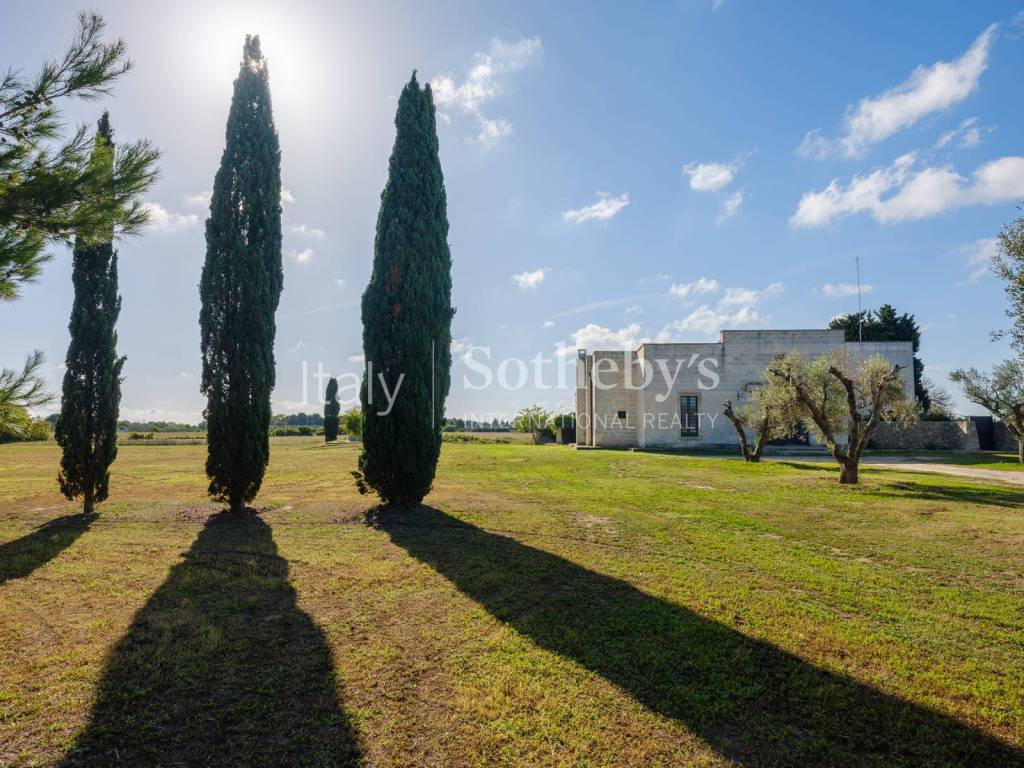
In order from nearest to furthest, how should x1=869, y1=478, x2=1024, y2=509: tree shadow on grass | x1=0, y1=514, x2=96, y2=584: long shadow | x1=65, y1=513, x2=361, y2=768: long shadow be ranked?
x1=65, y1=513, x2=361, y2=768: long shadow < x1=0, y1=514, x2=96, y2=584: long shadow < x1=869, y1=478, x2=1024, y2=509: tree shadow on grass

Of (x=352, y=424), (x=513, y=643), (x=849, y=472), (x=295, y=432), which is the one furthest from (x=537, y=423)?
(x=513, y=643)

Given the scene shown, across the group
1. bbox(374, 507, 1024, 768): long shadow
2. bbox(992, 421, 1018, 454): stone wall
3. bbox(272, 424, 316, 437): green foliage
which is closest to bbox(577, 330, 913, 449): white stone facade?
bbox(992, 421, 1018, 454): stone wall

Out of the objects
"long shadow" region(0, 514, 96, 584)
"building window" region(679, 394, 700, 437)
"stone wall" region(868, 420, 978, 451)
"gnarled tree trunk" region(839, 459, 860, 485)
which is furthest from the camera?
"building window" region(679, 394, 700, 437)

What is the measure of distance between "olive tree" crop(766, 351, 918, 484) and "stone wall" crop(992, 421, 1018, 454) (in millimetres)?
18516

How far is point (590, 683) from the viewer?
316 centimetres

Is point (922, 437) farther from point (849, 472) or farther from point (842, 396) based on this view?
point (849, 472)

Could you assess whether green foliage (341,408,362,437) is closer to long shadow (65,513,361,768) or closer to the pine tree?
the pine tree

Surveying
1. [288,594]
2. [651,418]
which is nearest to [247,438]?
[288,594]

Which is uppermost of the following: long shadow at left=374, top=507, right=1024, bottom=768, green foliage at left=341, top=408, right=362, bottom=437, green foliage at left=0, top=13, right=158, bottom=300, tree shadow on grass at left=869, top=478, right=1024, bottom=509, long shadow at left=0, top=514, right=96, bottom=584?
green foliage at left=0, top=13, right=158, bottom=300

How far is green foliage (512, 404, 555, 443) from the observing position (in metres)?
42.1

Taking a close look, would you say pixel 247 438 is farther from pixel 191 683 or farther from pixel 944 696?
pixel 944 696

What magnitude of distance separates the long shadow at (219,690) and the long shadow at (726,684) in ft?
5.32

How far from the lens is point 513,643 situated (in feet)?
12.2

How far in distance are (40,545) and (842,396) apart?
63.6 feet
